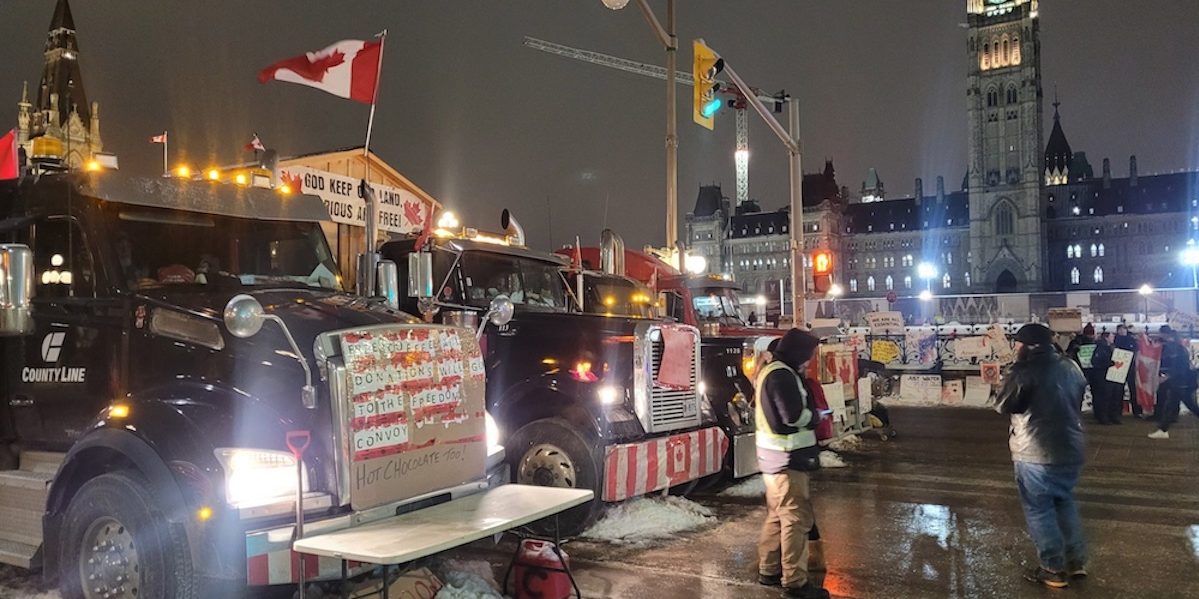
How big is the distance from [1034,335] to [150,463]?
614 cm

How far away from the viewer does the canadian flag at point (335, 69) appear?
8.95 meters

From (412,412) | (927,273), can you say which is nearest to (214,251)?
(412,412)

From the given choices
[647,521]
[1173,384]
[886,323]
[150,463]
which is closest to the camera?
[150,463]

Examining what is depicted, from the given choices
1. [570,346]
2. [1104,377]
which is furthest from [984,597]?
[1104,377]

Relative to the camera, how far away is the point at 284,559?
4414 millimetres

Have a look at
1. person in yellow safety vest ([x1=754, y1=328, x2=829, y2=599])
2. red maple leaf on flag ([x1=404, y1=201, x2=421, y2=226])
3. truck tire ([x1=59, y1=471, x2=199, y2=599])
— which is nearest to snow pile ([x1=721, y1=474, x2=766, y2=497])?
person in yellow safety vest ([x1=754, y1=328, x2=829, y2=599])

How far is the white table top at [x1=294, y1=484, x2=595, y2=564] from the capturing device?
3994 millimetres

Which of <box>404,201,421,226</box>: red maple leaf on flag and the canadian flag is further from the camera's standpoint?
<box>404,201,421,226</box>: red maple leaf on flag

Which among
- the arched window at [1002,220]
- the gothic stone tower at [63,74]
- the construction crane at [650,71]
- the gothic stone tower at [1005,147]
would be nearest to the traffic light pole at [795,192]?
the construction crane at [650,71]

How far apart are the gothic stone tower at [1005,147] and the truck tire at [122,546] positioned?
12748cm

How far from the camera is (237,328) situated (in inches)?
174

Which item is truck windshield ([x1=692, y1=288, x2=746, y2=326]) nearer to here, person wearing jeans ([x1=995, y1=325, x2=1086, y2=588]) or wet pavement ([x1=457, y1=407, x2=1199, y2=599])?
wet pavement ([x1=457, y1=407, x2=1199, y2=599])

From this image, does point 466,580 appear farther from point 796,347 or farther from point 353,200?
point 353,200

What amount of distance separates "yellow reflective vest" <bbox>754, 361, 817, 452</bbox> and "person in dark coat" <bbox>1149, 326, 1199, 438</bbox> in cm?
1146
